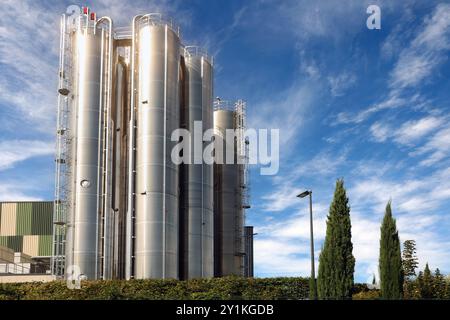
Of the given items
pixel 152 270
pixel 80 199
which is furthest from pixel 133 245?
pixel 80 199

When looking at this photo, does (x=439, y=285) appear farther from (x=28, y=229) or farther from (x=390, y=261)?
(x=28, y=229)

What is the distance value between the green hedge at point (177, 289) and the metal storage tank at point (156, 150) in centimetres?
346

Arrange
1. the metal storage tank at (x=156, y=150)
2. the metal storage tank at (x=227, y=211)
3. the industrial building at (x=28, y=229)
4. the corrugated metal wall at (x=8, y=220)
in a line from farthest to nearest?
the corrugated metal wall at (x=8, y=220) → the industrial building at (x=28, y=229) → the metal storage tank at (x=227, y=211) → the metal storage tank at (x=156, y=150)

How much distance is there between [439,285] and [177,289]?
18.3 m

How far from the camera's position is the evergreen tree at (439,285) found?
39375 millimetres

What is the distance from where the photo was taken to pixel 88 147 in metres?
45.2

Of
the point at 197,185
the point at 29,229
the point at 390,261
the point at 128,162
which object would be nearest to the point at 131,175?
the point at 128,162

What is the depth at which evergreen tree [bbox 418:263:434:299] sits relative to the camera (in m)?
38.2

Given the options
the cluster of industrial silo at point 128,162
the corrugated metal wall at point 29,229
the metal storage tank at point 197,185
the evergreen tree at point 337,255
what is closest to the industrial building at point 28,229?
the corrugated metal wall at point 29,229

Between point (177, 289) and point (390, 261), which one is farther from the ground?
point (390, 261)

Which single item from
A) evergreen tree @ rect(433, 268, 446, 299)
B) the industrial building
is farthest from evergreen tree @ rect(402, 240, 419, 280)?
the industrial building

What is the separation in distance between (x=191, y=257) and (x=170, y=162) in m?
8.03

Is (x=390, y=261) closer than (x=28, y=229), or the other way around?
(x=390, y=261)

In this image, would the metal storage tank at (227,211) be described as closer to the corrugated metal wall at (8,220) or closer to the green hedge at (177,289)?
the green hedge at (177,289)
